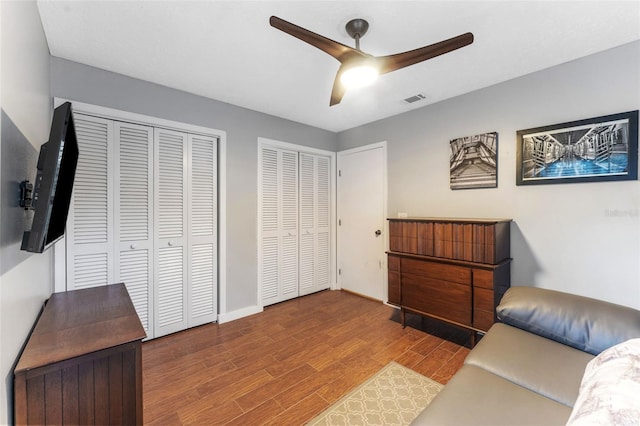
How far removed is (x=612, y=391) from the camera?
715 millimetres

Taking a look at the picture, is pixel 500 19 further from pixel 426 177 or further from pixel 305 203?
pixel 305 203

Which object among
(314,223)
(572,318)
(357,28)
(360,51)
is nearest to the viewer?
(572,318)

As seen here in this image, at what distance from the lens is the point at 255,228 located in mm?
3248

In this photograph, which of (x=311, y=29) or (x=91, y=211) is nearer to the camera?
(x=311, y=29)

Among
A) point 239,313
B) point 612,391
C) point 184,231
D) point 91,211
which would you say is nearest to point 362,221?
point 239,313

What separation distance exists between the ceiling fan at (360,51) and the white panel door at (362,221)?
6.24ft

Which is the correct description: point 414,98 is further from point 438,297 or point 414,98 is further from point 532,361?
point 532,361

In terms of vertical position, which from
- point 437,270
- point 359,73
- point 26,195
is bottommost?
point 437,270

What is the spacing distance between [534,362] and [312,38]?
6.47 ft

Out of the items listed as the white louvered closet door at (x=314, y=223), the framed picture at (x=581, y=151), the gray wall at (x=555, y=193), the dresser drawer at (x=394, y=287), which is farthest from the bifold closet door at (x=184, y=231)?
the framed picture at (x=581, y=151)

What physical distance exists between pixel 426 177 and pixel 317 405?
2464 millimetres

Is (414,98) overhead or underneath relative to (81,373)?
overhead

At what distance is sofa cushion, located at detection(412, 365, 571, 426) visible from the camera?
3.17ft

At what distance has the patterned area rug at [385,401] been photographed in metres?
1.61
